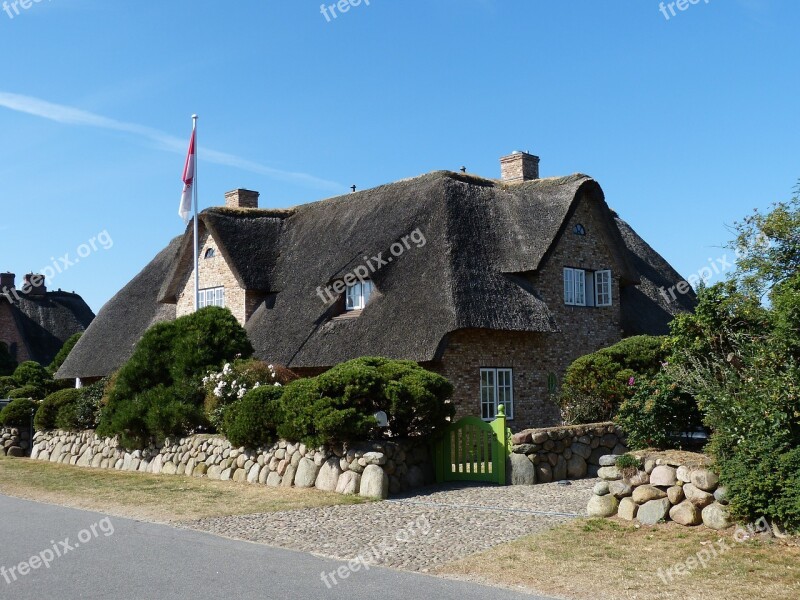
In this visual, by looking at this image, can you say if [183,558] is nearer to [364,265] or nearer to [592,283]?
[364,265]

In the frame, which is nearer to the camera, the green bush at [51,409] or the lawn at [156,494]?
the lawn at [156,494]

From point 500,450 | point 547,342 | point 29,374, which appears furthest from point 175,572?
A: point 29,374

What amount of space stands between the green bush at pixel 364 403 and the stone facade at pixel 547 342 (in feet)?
17.5

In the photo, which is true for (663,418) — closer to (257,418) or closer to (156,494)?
(257,418)

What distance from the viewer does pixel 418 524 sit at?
36.7 feet

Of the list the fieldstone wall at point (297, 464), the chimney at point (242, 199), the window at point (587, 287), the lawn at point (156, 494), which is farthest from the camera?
the chimney at point (242, 199)

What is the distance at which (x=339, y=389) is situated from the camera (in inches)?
573

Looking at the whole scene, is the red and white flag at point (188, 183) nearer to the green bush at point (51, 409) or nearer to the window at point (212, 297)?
the window at point (212, 297)

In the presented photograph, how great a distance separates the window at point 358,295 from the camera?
22.8 metres

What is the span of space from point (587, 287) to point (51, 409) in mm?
14835

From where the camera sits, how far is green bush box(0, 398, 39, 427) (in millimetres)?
24078
